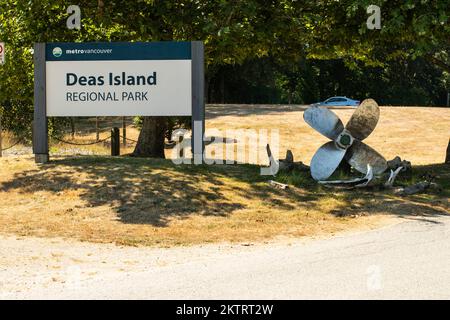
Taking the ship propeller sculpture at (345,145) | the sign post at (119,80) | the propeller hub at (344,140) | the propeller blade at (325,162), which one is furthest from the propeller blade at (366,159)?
the sign post at (119,80)

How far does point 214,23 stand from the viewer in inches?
645

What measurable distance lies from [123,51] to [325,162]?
577 cm

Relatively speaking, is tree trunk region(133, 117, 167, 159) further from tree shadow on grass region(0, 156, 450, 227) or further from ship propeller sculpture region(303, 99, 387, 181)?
ship propeller sculpture region(303, 99, 387, 181)

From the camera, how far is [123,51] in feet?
51.6

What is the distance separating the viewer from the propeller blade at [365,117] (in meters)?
16.2

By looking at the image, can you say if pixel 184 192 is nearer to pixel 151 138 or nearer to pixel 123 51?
pixel 123 51

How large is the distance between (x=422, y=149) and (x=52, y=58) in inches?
729

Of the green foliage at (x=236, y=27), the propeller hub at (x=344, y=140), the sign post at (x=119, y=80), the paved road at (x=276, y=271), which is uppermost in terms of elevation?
the green foliage at (x=236, y=27)

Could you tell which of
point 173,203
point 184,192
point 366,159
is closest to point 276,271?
point 173,203

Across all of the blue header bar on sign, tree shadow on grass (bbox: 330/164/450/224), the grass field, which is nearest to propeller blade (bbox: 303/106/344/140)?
the grass field

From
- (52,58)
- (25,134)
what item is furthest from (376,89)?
(52,58)

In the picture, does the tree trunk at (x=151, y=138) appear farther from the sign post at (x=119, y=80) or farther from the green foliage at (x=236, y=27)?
the sign post at (x=119, y=80)

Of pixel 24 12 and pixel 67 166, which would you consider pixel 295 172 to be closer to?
pixel 67 166

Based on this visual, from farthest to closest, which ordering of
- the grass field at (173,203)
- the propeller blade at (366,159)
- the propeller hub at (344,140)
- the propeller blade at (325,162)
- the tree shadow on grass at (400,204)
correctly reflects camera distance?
the propeller hub at (344,140) < the propeller blade at (366,159) < the propeller blade at (325,162) < the tree shadow on grass at (400,204) < the grass field at (173,203)
